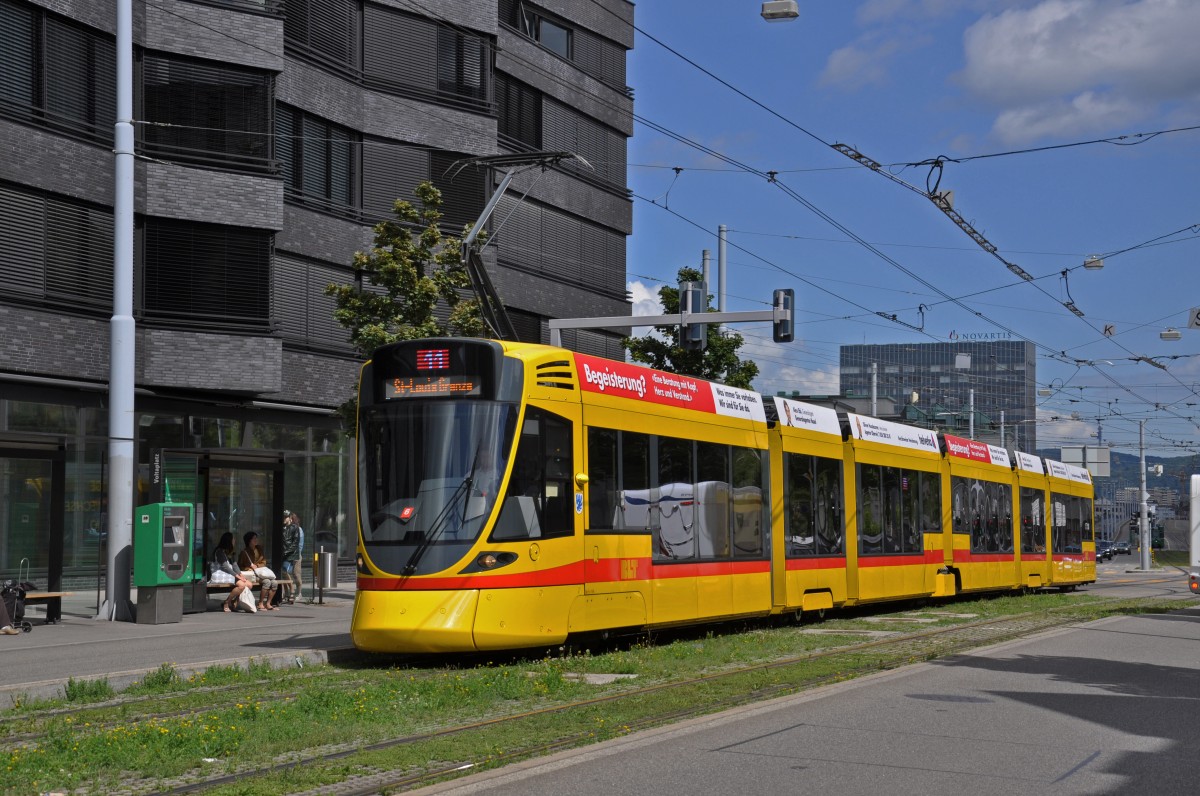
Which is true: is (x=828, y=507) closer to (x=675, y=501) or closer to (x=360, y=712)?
(x=675, y=501)

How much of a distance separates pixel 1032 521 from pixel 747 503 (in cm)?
1629

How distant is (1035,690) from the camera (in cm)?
1283

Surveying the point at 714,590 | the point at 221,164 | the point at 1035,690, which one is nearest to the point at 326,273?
the point at 221,164

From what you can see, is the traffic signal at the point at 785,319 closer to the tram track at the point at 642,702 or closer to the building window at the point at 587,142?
the tram track at the point at 642,702

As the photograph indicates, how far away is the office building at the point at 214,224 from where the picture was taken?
25.9 m

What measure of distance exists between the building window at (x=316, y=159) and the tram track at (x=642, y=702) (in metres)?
17.8

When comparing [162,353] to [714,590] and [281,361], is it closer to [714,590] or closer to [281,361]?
[281,361]

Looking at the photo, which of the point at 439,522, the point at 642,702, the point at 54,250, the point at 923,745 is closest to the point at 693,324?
the point at 54,250

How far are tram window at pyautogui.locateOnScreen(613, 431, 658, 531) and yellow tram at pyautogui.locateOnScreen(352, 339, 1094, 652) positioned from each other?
0.07 feet

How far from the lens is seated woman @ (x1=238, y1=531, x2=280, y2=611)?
25.0 meters

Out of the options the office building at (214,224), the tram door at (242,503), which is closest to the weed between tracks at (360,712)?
the office building at (214,224)

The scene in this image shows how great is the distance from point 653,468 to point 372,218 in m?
18.9

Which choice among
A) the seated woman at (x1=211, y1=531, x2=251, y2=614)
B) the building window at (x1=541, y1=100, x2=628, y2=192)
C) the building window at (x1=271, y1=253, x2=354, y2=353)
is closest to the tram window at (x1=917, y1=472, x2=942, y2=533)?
the seated woman at (x1=211, y1=531, x2=251, y2=614)

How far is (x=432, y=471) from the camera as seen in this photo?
48.9ft
